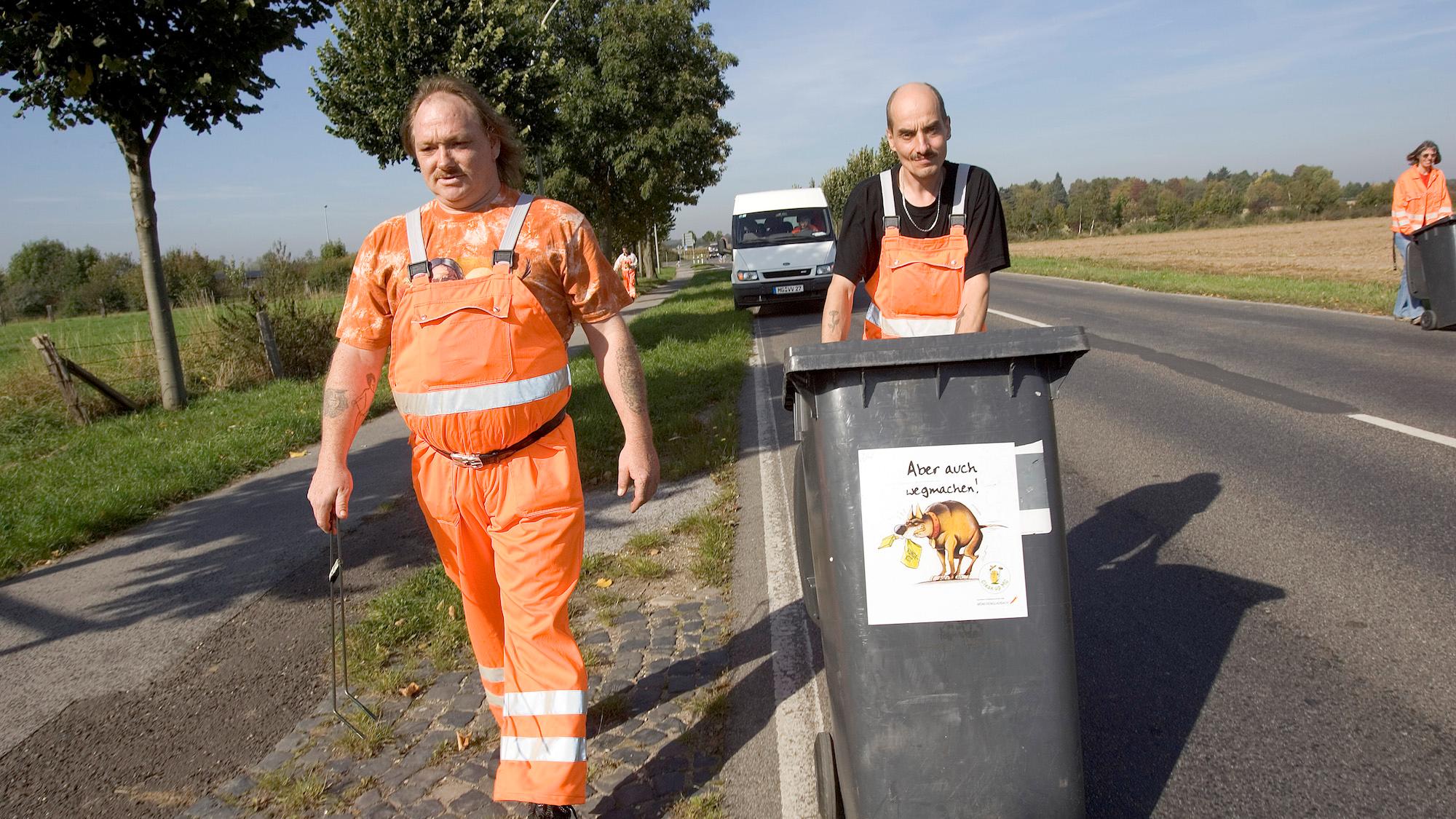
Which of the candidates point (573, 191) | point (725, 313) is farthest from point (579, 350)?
point (573, 191)

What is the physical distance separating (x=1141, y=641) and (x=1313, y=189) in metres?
87.6

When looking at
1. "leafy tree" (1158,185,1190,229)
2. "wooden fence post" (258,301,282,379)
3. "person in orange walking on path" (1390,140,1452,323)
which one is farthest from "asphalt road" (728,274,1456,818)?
"leafy tree" (1158,185,1190,229)

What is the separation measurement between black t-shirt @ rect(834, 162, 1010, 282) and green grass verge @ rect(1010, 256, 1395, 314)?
11763 millimetres

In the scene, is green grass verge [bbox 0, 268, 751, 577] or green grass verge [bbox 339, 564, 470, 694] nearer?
green grass verge [bbox 339, 564, 470, 694]

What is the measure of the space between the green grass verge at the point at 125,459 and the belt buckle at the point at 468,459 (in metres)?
4.30

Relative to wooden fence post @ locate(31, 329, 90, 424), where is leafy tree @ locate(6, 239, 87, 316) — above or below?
above

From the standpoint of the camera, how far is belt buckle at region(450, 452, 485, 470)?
8.68 feet

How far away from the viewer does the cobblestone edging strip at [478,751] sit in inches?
114

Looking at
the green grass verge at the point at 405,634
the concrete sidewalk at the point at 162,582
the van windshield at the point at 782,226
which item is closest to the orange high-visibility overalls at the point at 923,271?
the green grass verge at the point at 405,634

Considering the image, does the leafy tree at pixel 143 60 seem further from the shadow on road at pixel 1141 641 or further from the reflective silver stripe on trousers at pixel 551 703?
the shadow on road at pixel 1141 641

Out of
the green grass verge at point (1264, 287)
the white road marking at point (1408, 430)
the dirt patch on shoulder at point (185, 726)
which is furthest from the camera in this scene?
the green grass verge at point (1264, 287)

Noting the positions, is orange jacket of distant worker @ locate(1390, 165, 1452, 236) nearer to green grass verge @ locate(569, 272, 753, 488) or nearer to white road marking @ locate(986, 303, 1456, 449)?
white road marking @ locate(986, 303, 1456, 449)

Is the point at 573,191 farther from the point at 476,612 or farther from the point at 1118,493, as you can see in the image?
the point at 476,612

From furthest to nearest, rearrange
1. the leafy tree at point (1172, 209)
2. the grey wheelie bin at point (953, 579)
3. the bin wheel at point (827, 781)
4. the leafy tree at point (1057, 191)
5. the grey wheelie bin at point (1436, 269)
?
the leafy tree at point (1057, 191)
the leafy tree at point (1172, 209)
the grey wheelie bin at point (1436, 269)
the bin wheel at point (827, 781)
the grey wheelie bin at point (953, 579)
